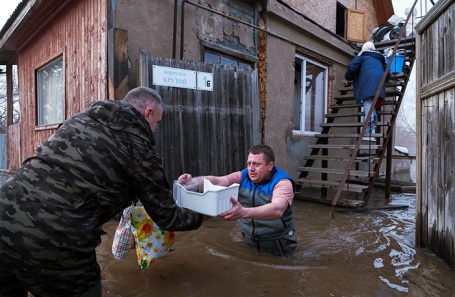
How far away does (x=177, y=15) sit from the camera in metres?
5.29

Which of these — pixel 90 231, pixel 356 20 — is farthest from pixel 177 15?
pixel 356 20

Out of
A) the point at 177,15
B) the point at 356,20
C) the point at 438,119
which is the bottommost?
the point at 438,119

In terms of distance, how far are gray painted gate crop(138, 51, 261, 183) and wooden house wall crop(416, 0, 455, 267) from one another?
2.73m

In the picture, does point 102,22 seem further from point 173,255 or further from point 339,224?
point 339,224

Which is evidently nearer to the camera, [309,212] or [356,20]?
[309,212]

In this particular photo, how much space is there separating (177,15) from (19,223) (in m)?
4.49

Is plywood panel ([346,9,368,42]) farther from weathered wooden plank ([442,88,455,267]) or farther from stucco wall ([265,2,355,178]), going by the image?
weathered wooden plank ([442,88,455,267])

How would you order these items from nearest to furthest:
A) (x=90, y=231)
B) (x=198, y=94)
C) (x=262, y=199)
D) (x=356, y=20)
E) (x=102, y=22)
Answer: (x=90, y=231) < (x=262, y=199) < (x=102, y=22) < (x=198, y=94) < (x=356, y=20)

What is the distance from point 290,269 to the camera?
3029 mm

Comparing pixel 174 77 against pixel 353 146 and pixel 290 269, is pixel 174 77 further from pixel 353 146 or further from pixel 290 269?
pixel 353 146

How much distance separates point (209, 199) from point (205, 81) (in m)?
3.35

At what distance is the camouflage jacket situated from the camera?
62.5 inches

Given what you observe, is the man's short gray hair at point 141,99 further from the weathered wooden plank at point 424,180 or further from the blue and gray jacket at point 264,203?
the weathered wooden plank at point 424,180

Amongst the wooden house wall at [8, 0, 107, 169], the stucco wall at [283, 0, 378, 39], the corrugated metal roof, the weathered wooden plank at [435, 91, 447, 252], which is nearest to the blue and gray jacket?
the weathered wooden plank at [435, 91, 447, 252]
